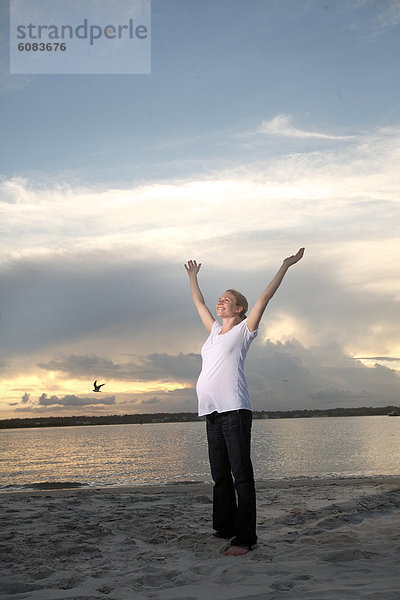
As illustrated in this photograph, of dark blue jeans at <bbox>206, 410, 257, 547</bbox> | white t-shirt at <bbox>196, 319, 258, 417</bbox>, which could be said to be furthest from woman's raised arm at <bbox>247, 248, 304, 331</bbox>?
dark blue jeans at <bbox>206, 410, 257, 547</bbox>

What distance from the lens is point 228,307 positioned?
16.1 ft

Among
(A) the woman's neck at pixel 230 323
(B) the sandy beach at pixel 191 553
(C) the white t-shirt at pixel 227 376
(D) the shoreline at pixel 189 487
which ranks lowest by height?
(D) the shoreline at pixel 189 487

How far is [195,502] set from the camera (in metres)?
7.36

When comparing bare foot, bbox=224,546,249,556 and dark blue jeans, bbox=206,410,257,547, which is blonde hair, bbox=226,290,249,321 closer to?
dark blue jeans, bbox=206,410,257,547

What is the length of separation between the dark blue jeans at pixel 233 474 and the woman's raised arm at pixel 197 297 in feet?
3.38

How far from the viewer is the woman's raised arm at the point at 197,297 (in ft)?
17.6

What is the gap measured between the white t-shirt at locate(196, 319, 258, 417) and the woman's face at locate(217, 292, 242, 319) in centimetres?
14

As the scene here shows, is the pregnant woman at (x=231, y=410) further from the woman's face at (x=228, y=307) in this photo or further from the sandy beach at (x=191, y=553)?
the sandy beach at (x=191, y=553)

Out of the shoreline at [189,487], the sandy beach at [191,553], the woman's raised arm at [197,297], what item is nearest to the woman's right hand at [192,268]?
the woman's raised arm at [197,297]

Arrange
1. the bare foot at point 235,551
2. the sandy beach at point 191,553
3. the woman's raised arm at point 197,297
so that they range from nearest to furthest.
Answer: the sandy beach at point 191,553 < the bare foot at point 235,551 < the woman's raised arm at point 197,297

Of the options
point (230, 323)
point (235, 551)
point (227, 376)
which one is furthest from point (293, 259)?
point (235, 551)

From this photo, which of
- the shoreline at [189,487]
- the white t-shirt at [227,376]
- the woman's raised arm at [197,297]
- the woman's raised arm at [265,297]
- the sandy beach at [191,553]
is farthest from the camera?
the shoreline at [189,487]

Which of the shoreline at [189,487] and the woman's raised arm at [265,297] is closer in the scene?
the woman's raised arm at [265,297]

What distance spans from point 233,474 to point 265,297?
1652 mm
